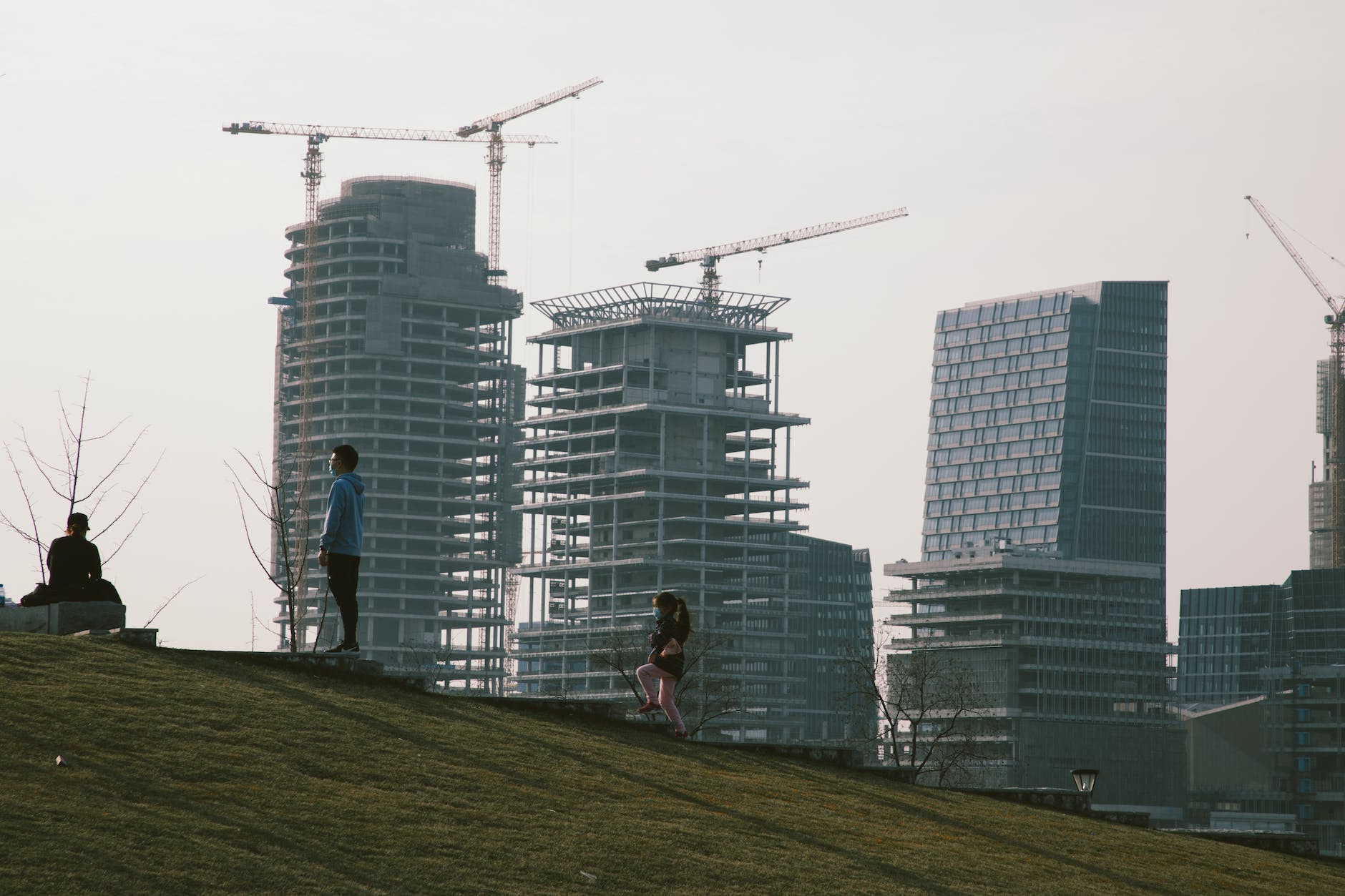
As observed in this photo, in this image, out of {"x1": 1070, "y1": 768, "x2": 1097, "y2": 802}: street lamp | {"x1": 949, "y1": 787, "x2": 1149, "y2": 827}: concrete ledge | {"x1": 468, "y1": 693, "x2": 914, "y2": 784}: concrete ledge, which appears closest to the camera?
{"x1": 468, "y1": 693, "x2": 914, "y2": 784}: concrete ledge

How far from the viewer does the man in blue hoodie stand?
24250 mm

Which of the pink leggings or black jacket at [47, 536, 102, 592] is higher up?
black jacket at [47, 536, 102, 592]

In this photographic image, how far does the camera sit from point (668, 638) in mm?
25297

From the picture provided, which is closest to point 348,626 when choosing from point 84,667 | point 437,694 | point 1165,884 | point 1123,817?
point 437,694

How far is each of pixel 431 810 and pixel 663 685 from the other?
7.55 m

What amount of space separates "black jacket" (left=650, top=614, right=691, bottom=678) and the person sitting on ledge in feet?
24.7

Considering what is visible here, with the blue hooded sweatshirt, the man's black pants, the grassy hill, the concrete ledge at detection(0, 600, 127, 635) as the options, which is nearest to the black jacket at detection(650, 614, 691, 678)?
the grassy hill

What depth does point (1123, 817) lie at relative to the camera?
31.1m

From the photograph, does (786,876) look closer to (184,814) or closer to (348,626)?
(184,814)

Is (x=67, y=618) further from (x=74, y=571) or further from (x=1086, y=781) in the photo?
(x=1086, y=781)

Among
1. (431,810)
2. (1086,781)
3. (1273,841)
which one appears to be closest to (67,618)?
Result: (431,810)

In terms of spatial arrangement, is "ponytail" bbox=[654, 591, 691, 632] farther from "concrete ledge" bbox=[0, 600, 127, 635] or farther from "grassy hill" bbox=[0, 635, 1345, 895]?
→ "concrete ledge" bbox=[0, 600, 127, 635]

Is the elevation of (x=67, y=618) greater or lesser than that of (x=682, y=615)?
lesser

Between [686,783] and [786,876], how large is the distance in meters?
4.11
